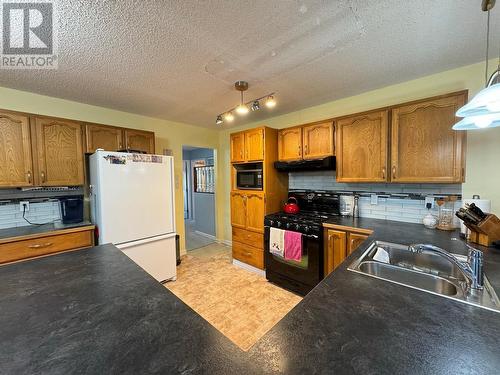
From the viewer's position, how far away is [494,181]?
6.15ft

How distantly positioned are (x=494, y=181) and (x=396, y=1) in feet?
5.88

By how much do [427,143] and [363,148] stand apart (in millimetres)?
540

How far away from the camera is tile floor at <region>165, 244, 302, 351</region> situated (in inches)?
78.0

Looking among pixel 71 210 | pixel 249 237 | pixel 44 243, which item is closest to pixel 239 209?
pixel 249 237

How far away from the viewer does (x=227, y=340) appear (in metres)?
0.66

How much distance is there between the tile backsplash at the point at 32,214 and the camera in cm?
233

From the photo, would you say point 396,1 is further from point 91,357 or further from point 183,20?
point 91,357

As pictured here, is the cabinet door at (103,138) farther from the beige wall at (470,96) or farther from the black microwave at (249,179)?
the beige wall at (470,96)

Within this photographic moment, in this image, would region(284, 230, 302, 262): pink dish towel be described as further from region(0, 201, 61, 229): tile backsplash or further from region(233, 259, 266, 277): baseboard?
region(0, 201, 61, 229): tile backsplash

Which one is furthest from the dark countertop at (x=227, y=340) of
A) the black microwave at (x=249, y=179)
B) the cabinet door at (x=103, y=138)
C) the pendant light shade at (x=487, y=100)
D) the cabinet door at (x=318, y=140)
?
the black microwave at (x=249, y=179)

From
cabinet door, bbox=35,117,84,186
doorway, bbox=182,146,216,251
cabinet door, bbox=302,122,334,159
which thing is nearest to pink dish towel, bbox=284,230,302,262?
cabinet door, bbox=302,122,334,159

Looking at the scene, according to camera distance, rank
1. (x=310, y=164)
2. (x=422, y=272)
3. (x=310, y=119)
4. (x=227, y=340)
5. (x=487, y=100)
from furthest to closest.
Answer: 1. (x=310, y=119)
2. (x=310, y=164)
3. (x=422, y=272)
4. (x=487, y=100)
5. (x=227, y=340)

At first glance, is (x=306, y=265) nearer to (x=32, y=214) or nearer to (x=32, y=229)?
(x=32, y=229)

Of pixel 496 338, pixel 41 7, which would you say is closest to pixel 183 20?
pixel 41 7
